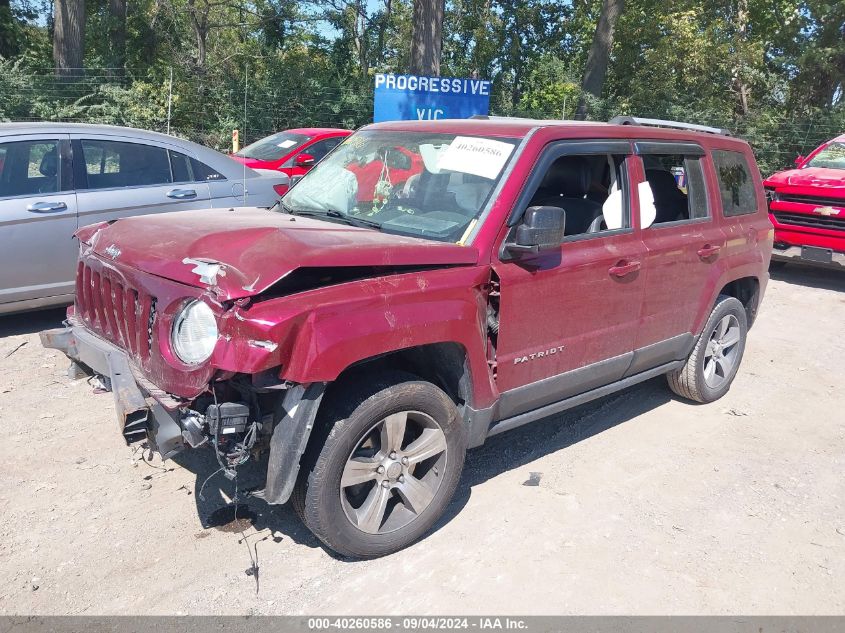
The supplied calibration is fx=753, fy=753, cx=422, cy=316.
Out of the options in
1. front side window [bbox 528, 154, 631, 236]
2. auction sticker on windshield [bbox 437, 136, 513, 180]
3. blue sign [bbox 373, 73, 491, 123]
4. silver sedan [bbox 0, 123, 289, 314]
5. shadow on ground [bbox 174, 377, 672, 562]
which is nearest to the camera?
shadow on ground [bbox 174, 377, 672, 562]

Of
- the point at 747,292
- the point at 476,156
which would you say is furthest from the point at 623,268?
the point at 747,292

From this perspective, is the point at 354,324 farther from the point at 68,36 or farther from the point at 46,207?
the point at 68,36

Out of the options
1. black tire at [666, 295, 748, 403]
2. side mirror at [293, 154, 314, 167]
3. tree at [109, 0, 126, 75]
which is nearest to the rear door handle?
black tire at [666, 295, 748, 403]

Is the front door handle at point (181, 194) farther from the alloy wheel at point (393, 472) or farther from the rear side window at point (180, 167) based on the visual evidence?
the alloy wheel at point (393, 472)

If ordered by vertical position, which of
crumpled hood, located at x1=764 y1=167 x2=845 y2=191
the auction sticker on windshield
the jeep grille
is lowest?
the jeep grille

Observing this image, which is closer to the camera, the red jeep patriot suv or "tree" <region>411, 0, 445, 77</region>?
the red jeep patriot suv

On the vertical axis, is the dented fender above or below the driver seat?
below

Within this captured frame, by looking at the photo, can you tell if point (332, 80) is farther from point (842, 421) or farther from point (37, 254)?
point (842, 421)

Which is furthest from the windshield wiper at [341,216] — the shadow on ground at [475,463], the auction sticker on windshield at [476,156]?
the shadow on ground at [475,463]

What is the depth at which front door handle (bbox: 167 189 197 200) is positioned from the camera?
6.61 metres

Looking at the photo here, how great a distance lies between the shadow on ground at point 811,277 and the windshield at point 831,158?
1.44 metres

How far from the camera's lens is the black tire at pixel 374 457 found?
3.15 meters

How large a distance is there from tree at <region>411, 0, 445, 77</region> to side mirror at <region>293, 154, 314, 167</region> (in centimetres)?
422

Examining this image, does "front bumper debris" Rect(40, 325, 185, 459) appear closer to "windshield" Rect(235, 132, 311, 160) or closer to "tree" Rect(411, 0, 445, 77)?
"windshield" Rect(235, 132, 311, 160)
